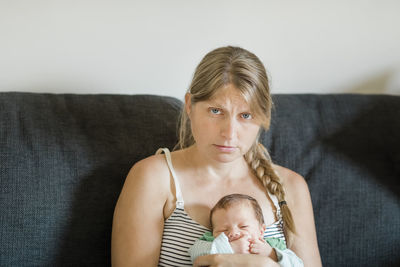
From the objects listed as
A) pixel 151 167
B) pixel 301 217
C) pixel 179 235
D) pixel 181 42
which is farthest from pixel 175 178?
pixel 181 42

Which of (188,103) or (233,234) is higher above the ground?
(188,103)

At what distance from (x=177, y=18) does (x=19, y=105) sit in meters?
0.76

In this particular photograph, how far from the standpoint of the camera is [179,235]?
5.00 feet

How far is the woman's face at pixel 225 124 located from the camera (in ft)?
4.87

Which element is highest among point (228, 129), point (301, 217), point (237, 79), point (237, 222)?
point (237, 79)

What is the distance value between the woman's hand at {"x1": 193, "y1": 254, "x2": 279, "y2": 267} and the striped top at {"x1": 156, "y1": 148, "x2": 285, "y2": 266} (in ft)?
0.32

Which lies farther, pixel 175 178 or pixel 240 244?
pixel 175 178

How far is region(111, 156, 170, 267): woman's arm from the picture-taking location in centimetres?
150

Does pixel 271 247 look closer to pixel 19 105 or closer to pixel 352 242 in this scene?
pixel 352 242

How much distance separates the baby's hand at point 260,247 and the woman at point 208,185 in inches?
1.0

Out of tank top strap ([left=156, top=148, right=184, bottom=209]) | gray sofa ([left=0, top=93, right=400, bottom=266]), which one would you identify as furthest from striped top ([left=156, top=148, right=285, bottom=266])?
gray sofa ([left=0, top=93, right=400, bottom=266])

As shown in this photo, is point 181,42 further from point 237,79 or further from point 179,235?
point 179,235

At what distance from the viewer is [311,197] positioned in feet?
6.13

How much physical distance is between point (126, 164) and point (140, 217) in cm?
26
